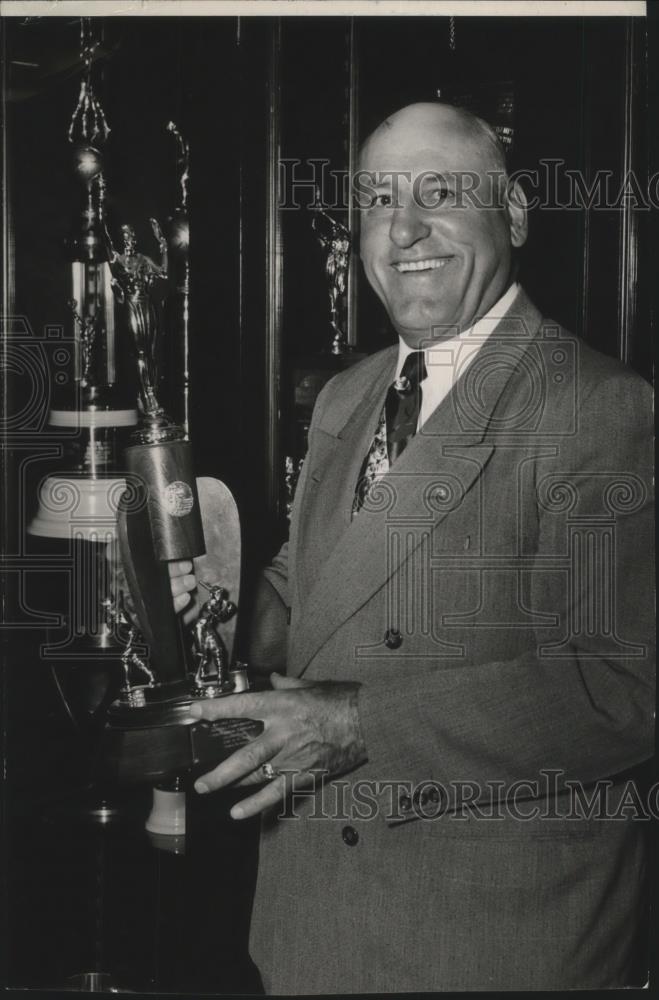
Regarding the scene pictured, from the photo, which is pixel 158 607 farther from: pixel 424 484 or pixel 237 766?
pixel 424 484

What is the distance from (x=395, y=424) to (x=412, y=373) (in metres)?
0.07

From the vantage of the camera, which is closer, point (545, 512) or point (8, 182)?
point (545, 512)

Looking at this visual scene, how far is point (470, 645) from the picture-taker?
1381 mm

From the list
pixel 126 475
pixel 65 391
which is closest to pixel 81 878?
pixel 126 475

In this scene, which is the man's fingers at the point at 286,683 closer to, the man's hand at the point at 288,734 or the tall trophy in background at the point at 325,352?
the man's hand at the point at 288,734

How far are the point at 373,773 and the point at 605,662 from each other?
32cm

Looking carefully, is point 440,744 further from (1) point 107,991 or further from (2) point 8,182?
(2) point 8,182

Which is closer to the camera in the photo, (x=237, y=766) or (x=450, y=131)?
(x=237, y=766)

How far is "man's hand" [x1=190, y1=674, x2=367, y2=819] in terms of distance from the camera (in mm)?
1284

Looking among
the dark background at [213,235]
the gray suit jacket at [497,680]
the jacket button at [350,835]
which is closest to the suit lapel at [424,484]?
the gray suit jacket at [497,680]

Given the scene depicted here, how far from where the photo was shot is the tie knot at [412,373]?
1.45 meters

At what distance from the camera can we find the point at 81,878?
1.51 metres

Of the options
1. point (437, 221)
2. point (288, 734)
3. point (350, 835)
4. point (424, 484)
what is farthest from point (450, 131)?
point (350, 835)

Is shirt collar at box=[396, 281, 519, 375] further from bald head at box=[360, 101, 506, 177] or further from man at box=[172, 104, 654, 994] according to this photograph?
bald head at box=[360, 101, 506, 177]
